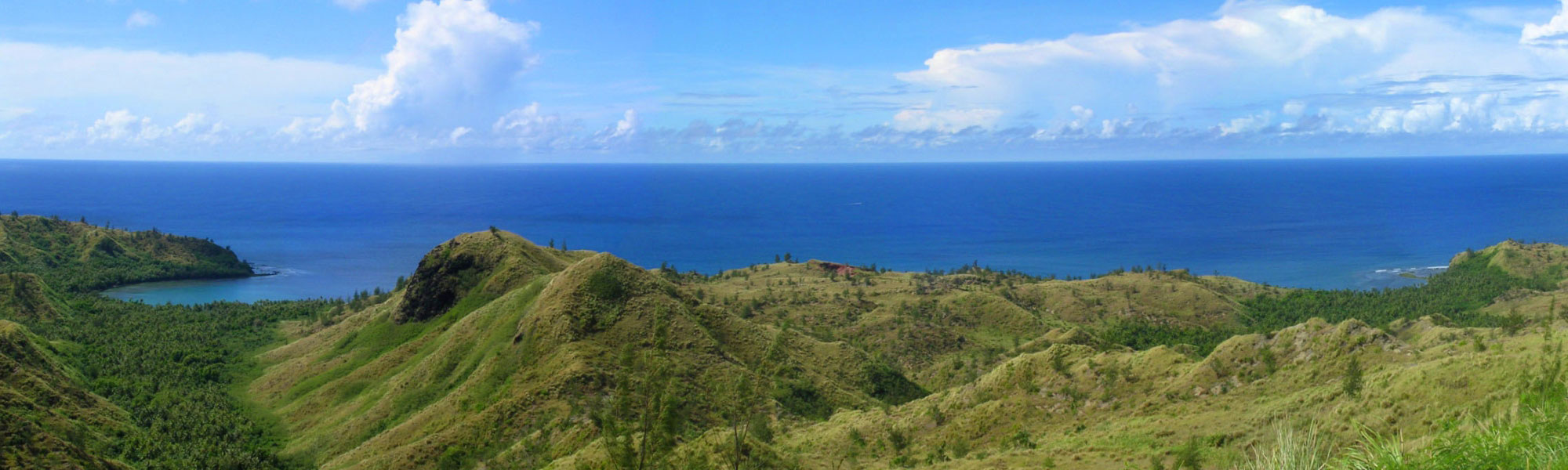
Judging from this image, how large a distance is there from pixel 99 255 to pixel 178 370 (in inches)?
3977

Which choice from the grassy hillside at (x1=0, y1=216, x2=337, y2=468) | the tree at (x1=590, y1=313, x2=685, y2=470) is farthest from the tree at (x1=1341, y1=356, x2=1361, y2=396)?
the grassy hillside at (x1=0, y1=216, x2=337, y2=468)

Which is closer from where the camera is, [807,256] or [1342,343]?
[1342,343]

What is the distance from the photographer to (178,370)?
6506 cm

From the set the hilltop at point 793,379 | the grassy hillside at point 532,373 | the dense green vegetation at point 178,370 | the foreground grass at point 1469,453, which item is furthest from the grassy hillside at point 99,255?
the foreground grass at point 1469,453

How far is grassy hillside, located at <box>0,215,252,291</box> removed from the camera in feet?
423

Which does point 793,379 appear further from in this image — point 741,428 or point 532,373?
point 532,373

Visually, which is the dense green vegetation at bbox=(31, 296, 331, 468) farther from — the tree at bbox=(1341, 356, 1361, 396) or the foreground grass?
the tree at bbox=(1341, 356, 1361, 396)

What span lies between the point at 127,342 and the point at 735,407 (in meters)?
67.3

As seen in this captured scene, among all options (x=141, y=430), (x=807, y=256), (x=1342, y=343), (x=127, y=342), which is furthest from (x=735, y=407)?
(x=807, y=256)

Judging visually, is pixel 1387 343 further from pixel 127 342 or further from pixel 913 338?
pixel 127 342

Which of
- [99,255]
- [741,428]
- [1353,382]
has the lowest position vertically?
[99,255]

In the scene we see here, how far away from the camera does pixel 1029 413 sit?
4203cm

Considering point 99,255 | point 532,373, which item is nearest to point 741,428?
point 532,373

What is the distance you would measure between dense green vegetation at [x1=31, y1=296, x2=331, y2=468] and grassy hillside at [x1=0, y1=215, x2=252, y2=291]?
113ft
